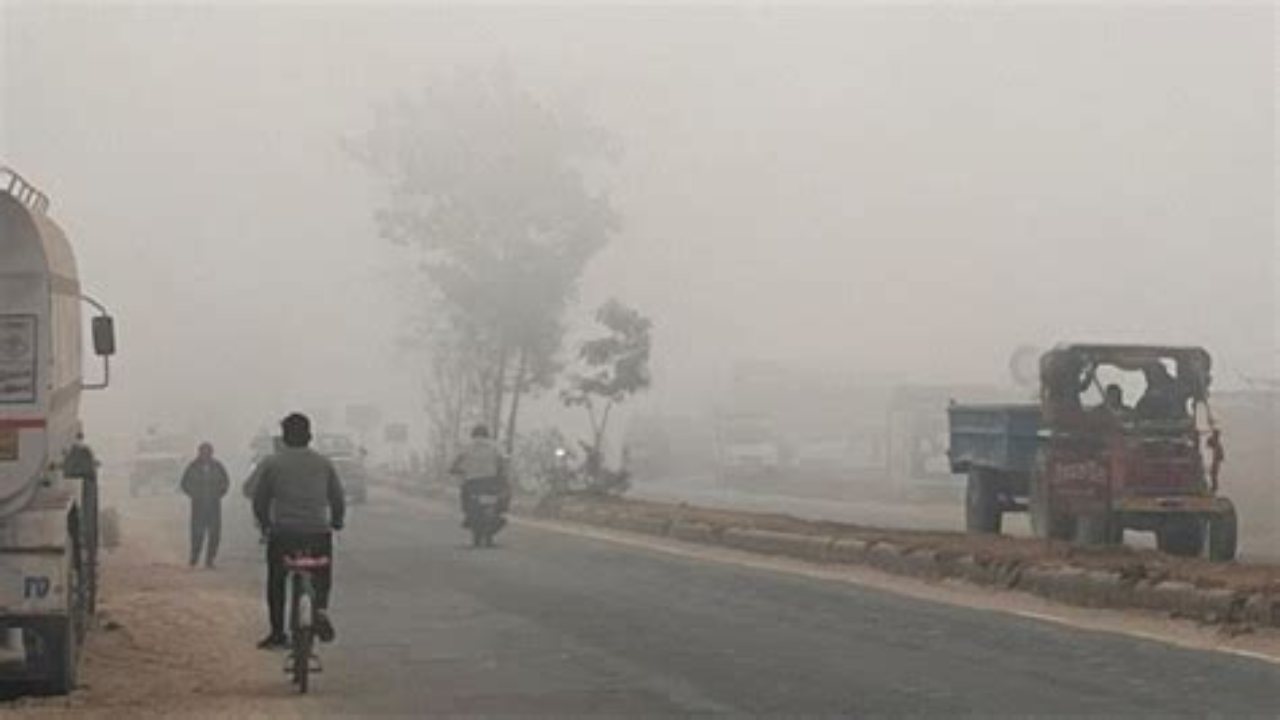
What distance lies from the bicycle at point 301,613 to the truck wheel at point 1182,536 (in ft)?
52.5

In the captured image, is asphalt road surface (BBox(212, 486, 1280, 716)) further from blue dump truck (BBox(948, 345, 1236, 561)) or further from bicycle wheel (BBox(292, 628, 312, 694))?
blue dump truck (BBox(948, 345, 1236, 561))

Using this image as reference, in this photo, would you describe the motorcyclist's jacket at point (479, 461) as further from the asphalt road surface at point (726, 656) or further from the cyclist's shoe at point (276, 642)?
the cyclist's shoe at point (276, 642)

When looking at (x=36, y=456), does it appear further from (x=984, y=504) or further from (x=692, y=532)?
(x=692, y=532)

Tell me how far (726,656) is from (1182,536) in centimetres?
1406

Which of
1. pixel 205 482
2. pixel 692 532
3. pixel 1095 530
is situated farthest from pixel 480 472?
pixel 1095 530

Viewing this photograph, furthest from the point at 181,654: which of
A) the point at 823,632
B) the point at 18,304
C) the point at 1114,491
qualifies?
the point at 1114,491

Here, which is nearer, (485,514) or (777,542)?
(777,542)

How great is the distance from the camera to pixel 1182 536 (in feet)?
90.2

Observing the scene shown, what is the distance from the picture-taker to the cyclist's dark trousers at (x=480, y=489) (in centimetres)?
3078

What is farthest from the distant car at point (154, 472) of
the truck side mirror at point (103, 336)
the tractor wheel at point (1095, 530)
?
the truck side mirror at point (103, 336)

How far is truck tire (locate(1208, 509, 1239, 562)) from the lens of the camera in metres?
26.8

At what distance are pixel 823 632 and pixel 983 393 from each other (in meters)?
70.2

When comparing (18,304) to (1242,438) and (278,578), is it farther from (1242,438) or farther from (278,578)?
(1242,438)

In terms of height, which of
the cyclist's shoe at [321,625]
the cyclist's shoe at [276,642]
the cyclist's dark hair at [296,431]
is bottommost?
the cyclist's shoe at [276,642]
